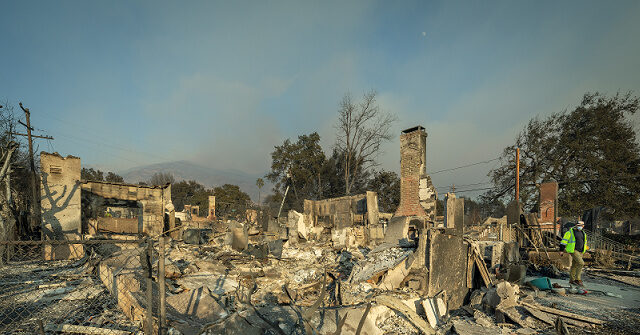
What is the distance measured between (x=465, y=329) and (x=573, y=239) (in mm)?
4743

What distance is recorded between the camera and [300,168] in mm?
33781

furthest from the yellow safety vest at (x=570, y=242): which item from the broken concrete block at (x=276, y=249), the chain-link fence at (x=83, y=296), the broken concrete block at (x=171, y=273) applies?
the broken concrete block at (x=171, y=273)

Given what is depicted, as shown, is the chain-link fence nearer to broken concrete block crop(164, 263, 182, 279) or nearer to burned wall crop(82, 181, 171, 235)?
broken concrete block crop(164, 263, 182, 279)

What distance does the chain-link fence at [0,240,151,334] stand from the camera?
13.8ft

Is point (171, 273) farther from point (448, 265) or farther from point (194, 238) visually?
point (194, 238)

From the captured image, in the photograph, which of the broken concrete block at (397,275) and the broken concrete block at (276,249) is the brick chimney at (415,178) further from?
the broken concrete block at (397,275)

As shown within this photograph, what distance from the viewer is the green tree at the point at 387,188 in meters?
30.8

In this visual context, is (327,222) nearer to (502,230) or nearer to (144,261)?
(502,230)

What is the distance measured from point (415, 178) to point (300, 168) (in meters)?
21.7

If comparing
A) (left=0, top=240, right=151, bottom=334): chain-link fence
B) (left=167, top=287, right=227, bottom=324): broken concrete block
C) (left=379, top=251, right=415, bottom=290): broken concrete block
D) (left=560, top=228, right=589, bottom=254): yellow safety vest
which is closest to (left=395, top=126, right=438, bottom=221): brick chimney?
(left=560, top=228, right=589, bottom=254): yellow safety vest

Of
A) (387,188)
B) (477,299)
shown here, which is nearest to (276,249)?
(477,299)

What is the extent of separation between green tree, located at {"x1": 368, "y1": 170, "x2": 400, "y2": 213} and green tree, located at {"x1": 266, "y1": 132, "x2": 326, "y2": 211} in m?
6.42

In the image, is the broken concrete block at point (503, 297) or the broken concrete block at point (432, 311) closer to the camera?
the broken concrete block at point (432, 311)

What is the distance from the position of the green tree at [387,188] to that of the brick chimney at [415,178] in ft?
58.0
